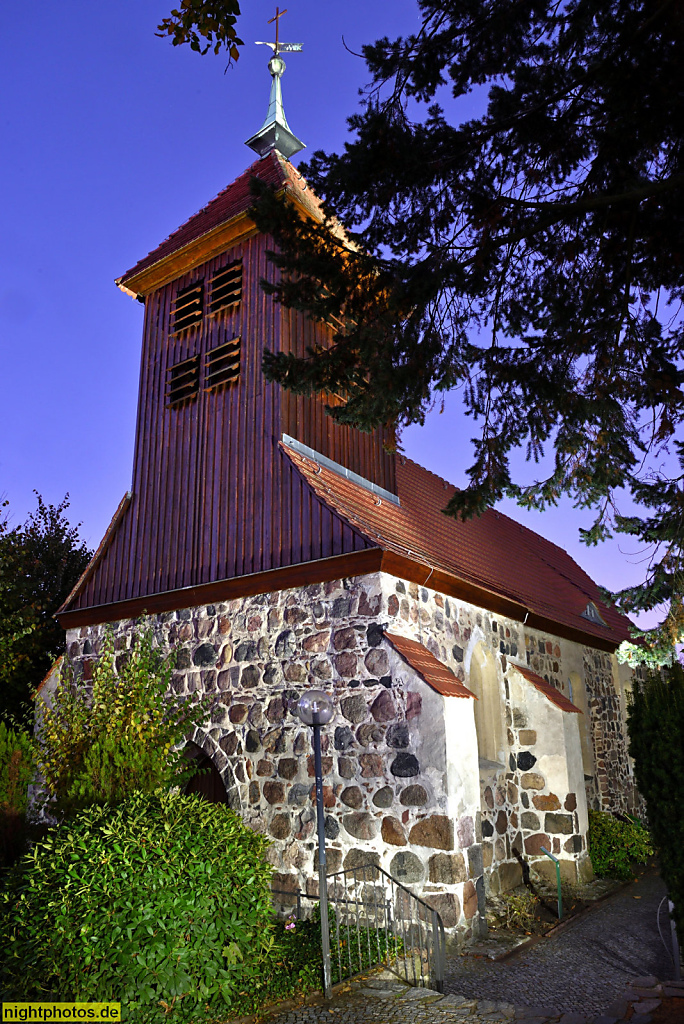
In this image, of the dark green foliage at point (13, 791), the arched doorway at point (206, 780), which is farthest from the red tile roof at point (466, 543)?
the dark green foliage at point (13, 791)

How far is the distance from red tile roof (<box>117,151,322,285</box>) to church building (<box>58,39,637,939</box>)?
5 cm

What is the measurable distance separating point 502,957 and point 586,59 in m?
7.73

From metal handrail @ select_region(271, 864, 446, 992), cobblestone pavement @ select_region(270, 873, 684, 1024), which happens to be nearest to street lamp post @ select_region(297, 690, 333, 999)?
metal handrail @ select_region(271, 864, 446, 992)

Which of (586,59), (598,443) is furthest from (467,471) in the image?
(586,59)

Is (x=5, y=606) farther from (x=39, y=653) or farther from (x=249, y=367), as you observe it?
(x=249, y=367)

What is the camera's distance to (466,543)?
13.2m

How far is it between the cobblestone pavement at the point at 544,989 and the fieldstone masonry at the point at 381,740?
2.34ft

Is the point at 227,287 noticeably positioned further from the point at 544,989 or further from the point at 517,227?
the point at 544,989

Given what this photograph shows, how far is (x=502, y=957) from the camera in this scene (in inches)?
283

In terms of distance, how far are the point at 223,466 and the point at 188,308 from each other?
299 centimetres

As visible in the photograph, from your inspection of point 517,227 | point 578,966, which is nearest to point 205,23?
point 517,227

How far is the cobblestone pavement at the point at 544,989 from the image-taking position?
5418 mm

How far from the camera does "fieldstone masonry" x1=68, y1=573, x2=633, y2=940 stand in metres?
7.43

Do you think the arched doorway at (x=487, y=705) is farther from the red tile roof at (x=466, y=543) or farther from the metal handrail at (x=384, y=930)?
the metal handrail at (x=384, y=930)
